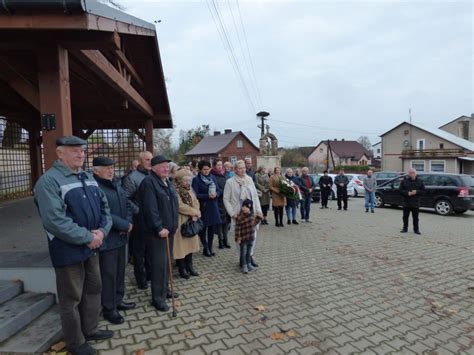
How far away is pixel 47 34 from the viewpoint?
3.72 meters

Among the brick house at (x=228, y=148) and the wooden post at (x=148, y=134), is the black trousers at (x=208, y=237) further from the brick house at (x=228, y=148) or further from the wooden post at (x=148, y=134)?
the brick house at (x=228, y=148)

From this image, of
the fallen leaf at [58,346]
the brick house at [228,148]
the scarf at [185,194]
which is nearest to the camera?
the fallen leaf at [58,346]

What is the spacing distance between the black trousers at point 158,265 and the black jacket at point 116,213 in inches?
13.2

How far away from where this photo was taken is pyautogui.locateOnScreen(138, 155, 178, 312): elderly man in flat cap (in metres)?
3.72

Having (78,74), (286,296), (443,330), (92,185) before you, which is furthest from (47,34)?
(443,330)

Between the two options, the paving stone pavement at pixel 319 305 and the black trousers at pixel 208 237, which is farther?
the black trousers at pixel 208 237

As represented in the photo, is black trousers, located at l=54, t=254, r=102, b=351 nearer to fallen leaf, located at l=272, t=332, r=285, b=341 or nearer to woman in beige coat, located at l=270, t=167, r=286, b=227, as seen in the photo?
fallen leaf, located at l=272, t=332, r=285, b=341

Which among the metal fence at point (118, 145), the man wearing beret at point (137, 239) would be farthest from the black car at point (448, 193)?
the metal fence at point (118, 145)

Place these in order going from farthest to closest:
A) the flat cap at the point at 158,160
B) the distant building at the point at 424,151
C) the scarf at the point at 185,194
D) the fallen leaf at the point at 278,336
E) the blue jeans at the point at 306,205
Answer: the distant building at the point at 424,151
the blue jeans at the point at 306,205
the scarf at the point at 185,194
the flat cap at the point at 158,160
the fallen leaf at the point at 278,336

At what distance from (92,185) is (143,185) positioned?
0.84 m

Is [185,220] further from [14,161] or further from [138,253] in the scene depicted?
[14,161]

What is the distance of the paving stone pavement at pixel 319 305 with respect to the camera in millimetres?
3174

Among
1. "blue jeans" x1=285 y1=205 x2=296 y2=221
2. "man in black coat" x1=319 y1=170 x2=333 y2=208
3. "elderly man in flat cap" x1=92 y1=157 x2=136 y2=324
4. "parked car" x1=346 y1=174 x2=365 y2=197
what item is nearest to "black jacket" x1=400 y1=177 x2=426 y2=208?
"blue jeans" x1=285 y1=205 x2=296 y2=221

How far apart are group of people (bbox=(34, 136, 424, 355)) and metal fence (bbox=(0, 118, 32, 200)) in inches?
333
